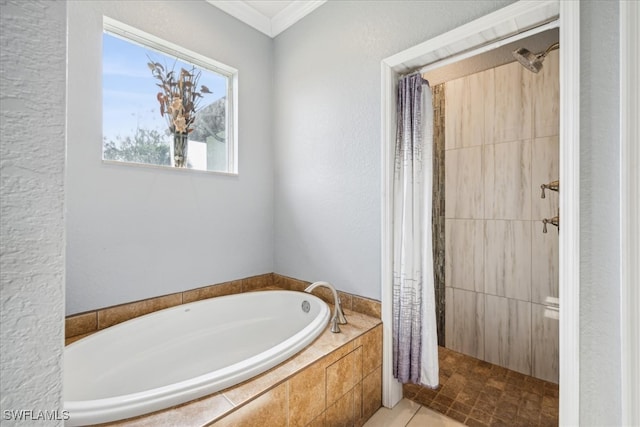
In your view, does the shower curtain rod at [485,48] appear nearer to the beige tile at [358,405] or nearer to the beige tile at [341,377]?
the beige tile at [341,377]

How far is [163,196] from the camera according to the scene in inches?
76.7

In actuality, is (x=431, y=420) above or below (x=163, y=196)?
below

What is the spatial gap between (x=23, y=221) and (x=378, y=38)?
201cm

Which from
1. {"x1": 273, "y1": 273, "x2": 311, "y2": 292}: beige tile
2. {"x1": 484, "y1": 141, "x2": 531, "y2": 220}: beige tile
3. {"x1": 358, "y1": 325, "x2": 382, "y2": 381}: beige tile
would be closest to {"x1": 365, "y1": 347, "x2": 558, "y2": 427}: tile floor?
{"x1": 358, "y1": 325, "x2": 382, "y2": 381}: beige tile

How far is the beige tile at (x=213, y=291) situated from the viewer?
6.75 feet

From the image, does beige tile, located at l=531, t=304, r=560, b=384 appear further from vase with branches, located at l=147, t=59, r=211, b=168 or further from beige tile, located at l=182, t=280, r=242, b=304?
vase with branches, located at l=147, t=59, r=211, b=168

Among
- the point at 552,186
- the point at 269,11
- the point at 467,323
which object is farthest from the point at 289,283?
the point at 269,11

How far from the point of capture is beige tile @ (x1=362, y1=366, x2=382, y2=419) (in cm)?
167

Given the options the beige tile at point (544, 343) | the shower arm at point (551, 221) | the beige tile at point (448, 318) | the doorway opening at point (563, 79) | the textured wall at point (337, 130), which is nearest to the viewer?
the doorway opening at point (563, 79)

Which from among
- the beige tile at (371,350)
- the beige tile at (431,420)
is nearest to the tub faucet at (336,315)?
the beige tile at (371,350)

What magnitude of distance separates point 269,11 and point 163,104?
3.94 ft

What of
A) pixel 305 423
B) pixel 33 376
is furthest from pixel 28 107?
pixel 305 423

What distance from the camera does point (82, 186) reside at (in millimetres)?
1641

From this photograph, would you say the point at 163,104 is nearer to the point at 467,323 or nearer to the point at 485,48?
the point at 485,48
